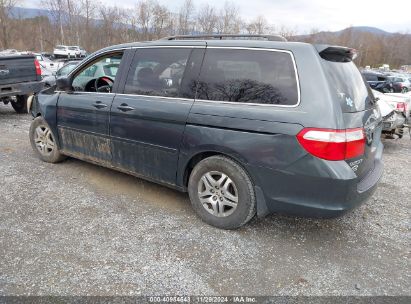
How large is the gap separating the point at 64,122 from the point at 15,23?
57746mm

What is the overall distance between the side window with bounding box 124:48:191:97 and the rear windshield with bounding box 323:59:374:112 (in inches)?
56.0

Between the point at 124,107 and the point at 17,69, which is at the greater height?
the point at 17,69

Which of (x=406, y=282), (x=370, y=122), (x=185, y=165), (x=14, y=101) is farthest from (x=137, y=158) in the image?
(x=14, y=101)

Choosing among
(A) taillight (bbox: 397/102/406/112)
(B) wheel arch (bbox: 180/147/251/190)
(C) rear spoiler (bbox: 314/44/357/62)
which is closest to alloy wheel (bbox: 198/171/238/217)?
(B) wheel arch (bbox: 180/147/251/190)

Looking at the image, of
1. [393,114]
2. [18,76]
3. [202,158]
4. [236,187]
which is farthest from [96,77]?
[393,114]

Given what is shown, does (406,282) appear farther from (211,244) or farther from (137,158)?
(137,158)

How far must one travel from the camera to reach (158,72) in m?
3.58

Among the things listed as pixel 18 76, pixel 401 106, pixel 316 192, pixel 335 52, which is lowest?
pixel 316 192

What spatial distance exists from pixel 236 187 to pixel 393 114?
5.14 meters

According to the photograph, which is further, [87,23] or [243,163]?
[87,23]

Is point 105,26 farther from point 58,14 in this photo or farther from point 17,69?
point 17,69

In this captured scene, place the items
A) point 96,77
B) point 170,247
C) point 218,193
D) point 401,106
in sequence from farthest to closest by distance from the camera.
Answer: point 401,106, point 96,77, point 218,193, point 170,247

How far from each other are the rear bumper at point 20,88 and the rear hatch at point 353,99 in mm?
7612

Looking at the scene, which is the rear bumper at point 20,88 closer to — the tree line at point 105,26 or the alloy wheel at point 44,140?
the alloy wheel at point 44,140
